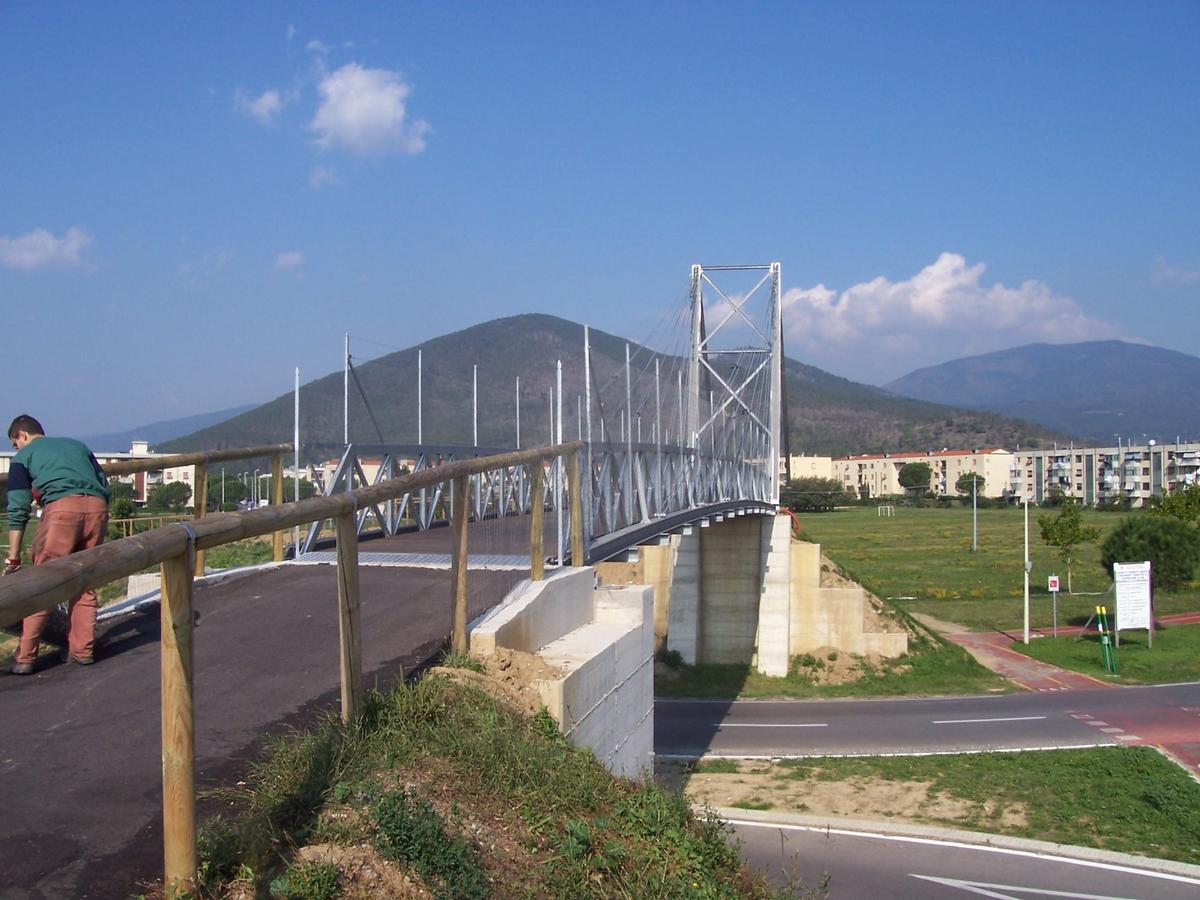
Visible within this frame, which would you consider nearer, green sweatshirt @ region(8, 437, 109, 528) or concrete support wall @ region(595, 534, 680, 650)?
green sweatshirt @ region(8, 437, 109, 528)

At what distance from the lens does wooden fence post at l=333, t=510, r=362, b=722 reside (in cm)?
466

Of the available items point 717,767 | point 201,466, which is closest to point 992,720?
point 717,767

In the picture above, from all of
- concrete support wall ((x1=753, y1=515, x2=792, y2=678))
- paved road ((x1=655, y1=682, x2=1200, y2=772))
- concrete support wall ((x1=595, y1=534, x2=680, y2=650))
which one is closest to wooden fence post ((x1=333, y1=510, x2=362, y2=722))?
paved road ((x1=655, y1=682, x2=1200, y2=772))

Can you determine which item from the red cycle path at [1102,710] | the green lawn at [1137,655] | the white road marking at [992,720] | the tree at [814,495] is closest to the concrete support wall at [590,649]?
the red cycle path at [1102,710]

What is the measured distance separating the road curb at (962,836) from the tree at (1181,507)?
27403 mm

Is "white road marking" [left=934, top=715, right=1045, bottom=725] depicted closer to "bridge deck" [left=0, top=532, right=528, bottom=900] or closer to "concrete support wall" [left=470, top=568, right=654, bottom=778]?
"concrete support wall" [left=470, top=568, right=654, bottom=778]

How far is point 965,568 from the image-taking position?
50.9 m

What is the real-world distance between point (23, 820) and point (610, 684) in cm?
461

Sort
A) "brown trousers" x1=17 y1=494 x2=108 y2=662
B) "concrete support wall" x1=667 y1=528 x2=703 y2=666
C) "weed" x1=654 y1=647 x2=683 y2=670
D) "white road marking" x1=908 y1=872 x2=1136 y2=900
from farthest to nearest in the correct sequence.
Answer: "concrete support wall" x1=667 y1=528 x2=703 y2=666 < "weed" x1=654 y1=647 x2=683 y2=670 < "white road marking" x1=908 y1=872 x2=1136 y2=900 < "brown trousers" x1=17 y1=494 x2=108 y2=662

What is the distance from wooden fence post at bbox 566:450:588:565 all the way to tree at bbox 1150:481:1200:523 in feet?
107

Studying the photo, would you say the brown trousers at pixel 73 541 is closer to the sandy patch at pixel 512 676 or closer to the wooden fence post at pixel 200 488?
the sandy patch at pixel 512 676

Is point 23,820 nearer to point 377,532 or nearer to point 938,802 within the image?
point 377,532

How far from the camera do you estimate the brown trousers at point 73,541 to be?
16.1 feet

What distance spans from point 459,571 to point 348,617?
136cm
